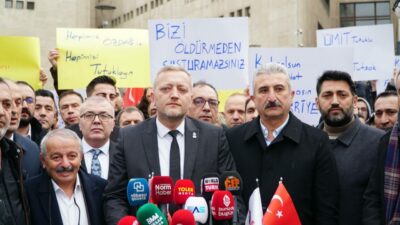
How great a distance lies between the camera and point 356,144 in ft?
16.8

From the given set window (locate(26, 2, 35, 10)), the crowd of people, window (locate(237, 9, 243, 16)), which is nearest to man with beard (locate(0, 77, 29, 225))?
the crowd of people

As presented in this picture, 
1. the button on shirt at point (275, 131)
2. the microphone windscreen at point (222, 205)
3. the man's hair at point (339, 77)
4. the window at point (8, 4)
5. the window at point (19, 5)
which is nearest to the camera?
the microphone windscreen at point (222, 205)

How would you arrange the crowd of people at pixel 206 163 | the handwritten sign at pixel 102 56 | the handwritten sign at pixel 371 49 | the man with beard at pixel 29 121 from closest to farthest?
the crowd of people at pixel 206 163 < the man with beard at pixel 29 121 < the handwritten sign at pixel 102 56 < the handwritten sign at pixel 371 49

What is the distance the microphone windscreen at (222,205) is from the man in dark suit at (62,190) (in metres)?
1.21

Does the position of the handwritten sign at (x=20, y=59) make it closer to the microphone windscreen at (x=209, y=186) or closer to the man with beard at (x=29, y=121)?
the man with beard at (x=29, y=121)

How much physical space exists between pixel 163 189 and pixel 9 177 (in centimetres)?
119

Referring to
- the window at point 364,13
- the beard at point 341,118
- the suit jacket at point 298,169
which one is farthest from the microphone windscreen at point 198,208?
the window at point 364,13

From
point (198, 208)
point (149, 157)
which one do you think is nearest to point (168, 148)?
point (149, 157)

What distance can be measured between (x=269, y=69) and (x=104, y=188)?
1.53 metres

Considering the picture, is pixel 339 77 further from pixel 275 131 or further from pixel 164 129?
pixel 164 129

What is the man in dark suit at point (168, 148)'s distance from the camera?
4668mm

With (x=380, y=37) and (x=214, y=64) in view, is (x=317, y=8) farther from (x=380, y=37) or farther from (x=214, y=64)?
(x=214, y=64)

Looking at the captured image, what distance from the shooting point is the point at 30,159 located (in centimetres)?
500

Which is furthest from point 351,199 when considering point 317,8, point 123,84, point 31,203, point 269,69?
point 317,8
